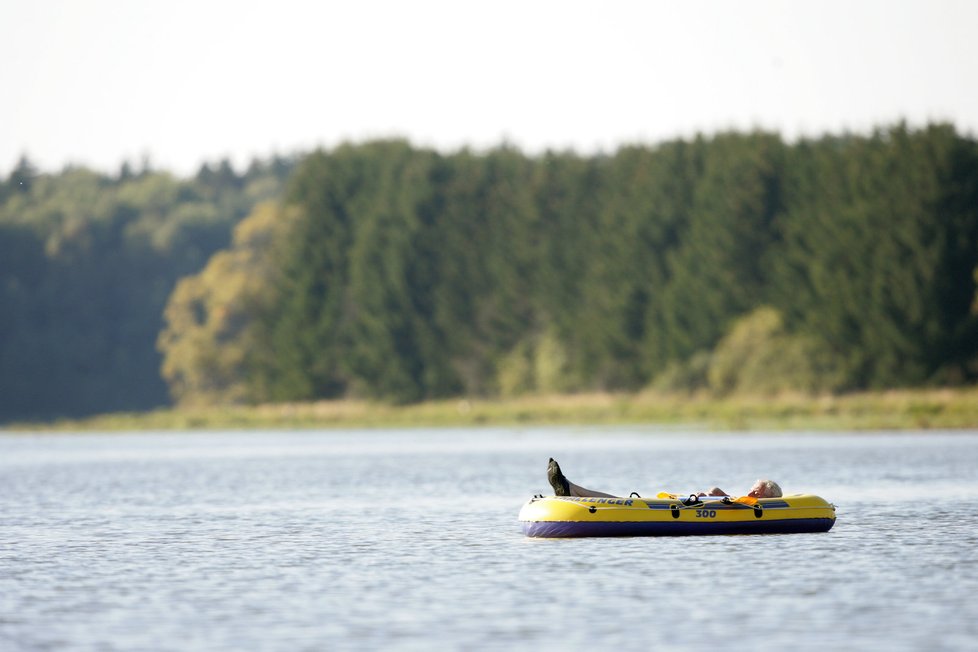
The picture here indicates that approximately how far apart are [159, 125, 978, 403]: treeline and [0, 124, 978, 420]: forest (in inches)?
6.2

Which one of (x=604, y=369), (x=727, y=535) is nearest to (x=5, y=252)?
(x=604, y=369)

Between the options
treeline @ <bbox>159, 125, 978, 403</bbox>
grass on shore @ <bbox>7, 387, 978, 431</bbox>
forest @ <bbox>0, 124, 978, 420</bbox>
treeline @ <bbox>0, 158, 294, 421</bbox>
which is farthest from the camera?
treeline @ <bbox>0, 158, 294, 421</bbox>

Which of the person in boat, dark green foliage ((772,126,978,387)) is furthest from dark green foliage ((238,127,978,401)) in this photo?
the person in boat

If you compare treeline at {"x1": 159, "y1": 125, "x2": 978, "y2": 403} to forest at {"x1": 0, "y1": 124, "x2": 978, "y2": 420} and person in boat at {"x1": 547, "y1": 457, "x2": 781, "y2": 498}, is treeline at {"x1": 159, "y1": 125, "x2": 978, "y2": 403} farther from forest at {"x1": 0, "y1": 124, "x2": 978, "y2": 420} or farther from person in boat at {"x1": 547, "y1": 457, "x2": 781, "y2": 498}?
person in boat at {"x1": 547, "y1": 457, "x2": 781, "y2": 498}

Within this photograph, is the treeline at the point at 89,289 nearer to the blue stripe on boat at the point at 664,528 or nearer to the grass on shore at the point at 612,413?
the grass on shore at the point at 612,413

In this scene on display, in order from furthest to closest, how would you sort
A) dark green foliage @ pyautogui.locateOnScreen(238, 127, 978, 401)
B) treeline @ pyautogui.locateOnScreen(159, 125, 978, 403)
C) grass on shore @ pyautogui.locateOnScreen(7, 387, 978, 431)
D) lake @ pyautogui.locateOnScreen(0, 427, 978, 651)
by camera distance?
treeline @ pyautogui.locateOnScreen(159, 125, 978, 403) → dark green foliage @ pyautogui.locateOnScreen(238, 127, 978, 401) → grass on shore @ pyautogui.locateOnScreen(7, 387, 978, 431) → lake @ pyautogui.locateOnScreen(0, 427, 978, 651)

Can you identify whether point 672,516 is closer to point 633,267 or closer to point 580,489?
point 580,489

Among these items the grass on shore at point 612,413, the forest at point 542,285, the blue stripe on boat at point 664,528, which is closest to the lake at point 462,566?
the blue stripe on boat at point 664,528

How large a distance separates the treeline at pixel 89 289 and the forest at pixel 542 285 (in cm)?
24

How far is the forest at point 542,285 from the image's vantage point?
326 ft

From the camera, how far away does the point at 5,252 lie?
155m

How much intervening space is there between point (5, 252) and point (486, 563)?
12700 centimetres

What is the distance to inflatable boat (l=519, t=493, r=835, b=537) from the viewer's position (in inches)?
1494

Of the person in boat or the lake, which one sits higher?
the person in boat
